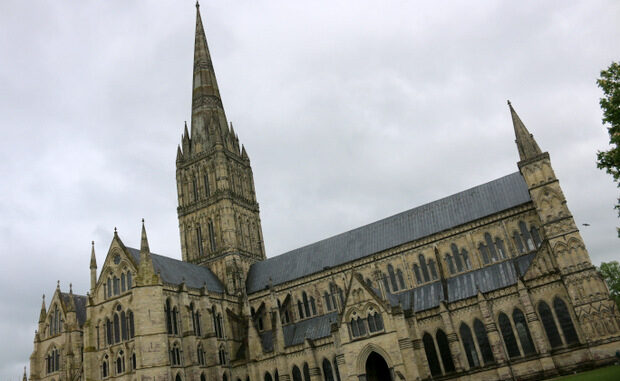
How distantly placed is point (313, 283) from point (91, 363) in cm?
2271

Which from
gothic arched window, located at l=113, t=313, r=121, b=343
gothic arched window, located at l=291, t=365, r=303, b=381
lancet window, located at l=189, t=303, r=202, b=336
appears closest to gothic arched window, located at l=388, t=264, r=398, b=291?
gothic arched window, located at l=291, t=365, r=303, b=381

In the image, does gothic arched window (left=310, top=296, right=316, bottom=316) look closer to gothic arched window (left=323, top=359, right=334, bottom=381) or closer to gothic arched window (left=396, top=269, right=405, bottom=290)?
gothic arched window (left=323, top=359, right=334, bottom=381)

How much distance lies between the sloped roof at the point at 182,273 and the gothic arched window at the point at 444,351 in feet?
80.1

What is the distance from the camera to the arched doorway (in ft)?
132

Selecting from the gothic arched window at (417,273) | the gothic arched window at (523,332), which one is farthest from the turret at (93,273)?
the gothic arched window at (523,332)

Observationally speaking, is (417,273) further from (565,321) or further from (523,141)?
(523,141)

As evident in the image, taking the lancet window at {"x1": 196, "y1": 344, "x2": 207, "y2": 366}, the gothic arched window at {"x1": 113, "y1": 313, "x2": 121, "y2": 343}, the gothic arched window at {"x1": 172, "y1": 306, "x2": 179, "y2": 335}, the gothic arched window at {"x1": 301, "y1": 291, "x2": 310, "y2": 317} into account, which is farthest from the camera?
the gothic arched window at {"x1": 301, "y1": 291, "x2": 310, "y2": 317}

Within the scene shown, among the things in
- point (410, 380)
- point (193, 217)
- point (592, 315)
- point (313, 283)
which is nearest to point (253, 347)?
point (313, 283)

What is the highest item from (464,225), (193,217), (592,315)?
(193,217)

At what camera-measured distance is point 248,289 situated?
5709 centimetres

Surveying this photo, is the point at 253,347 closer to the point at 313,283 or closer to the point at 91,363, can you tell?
the point at 313,283

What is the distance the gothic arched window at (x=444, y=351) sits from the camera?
38.6 m

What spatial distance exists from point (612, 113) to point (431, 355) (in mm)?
24201

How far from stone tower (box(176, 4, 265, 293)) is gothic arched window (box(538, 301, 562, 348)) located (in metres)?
32.4
